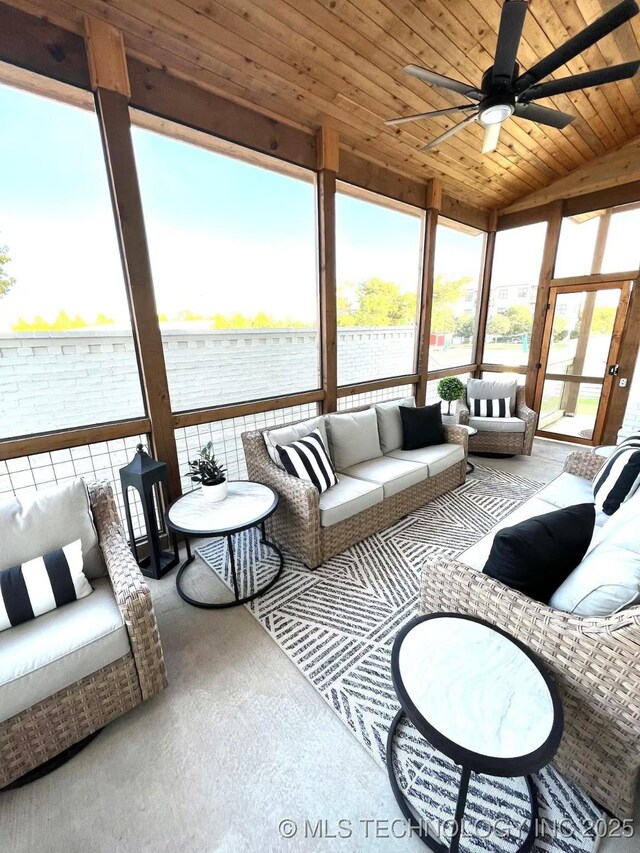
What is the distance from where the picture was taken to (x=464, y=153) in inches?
140

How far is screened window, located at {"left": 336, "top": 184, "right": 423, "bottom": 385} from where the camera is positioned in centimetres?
353

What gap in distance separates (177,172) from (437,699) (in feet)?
10.7

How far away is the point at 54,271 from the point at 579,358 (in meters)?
5.64

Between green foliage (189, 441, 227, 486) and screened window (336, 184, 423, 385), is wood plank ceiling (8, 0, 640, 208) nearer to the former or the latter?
screened window (336, 184, 423, 385)

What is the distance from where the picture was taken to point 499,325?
516 cm

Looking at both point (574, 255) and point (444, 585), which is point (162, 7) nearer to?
point (444, 585)

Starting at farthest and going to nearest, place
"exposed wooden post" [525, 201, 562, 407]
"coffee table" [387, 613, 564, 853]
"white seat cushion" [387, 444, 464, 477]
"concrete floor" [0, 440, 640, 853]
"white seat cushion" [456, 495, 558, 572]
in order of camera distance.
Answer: "exposed wooden post" [525, 201, 562, 407]
"white seat cushion" [387, 444, 464, 477]
"white seat cushion" [456, 495, 558, 572]
"concrete floor" [0, 440, 640, 853]
"coffee table" [387, 613, 564, 853]

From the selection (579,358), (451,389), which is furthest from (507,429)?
(579,358)

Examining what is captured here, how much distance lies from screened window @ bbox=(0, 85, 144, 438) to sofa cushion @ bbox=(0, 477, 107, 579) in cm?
69

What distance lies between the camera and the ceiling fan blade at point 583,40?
4.70ft

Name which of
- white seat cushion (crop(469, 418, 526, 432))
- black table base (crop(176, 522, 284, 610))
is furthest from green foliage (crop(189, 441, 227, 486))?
white seat cushion (crop(469, 418, 526, 432))

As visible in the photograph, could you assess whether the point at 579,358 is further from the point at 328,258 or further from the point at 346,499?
the point at 346,499

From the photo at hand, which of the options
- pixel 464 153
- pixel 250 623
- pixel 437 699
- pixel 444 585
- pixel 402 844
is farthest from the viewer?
pixel 464 153

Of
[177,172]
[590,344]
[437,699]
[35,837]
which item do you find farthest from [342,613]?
[590,344]
